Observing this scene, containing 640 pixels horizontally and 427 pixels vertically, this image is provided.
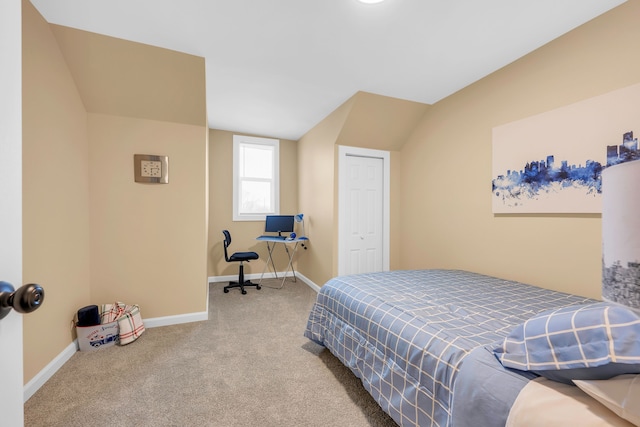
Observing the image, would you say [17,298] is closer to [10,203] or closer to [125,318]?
[10,203]

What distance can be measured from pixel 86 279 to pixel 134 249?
0.46 metres

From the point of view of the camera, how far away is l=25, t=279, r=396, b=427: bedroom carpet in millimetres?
1551

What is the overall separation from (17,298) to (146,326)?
2643 millimetres

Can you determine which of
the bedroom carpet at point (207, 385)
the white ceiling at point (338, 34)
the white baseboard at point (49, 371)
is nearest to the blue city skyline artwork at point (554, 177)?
the white ceiling at point (338, 34)

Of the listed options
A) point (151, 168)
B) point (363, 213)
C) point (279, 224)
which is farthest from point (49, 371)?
point (363, 213)

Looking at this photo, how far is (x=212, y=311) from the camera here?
3229mm

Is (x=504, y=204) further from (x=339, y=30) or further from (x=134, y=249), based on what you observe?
(x=134, y=249)

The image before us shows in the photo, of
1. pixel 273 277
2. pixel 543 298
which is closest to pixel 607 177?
pixel 543 298

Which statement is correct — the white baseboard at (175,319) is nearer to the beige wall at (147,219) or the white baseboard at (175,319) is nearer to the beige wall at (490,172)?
the beige wall at (147,219)

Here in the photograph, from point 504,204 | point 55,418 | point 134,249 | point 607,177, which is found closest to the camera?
point 607,177

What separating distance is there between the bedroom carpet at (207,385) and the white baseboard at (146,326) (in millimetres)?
46

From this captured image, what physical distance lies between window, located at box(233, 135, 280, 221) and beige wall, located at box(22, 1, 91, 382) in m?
2.32

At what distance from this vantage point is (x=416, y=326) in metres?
1.40

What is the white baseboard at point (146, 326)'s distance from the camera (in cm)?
176
